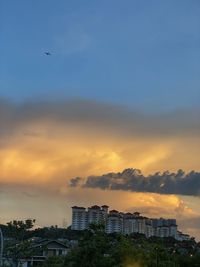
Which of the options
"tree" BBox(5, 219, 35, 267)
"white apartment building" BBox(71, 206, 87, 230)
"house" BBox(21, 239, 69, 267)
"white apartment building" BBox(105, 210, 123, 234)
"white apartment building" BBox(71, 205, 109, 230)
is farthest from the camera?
"white apartment building" BBox(71, 206, 87, 230)

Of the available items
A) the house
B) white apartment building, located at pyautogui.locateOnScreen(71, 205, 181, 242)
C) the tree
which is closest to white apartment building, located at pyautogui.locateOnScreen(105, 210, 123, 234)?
white apartment building, located at pyautogui.locateOnScreen(71, 205, 181, 242)

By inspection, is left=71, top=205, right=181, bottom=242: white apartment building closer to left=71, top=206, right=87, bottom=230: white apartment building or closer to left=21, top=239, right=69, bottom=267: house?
left=71, top=206, right=87, bottom=230: white apartment building

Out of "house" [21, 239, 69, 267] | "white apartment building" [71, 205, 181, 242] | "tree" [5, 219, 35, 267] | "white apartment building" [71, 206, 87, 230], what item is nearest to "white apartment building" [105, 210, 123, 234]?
"white apartment building" [71, 205, 181, 242]

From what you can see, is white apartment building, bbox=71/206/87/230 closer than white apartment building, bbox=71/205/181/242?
No

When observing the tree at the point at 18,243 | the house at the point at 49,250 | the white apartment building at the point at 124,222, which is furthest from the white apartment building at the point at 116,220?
the tree at the point at 18,243

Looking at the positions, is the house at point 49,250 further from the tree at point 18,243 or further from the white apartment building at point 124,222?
the white apartment building at point 124,222

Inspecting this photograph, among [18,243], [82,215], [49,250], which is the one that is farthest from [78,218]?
[18,243]

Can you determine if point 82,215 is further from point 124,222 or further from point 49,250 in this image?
point 49,250

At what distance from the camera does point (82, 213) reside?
9425 centimetres

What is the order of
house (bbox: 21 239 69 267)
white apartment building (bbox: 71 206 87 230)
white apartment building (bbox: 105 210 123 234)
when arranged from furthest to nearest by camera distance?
white apartment building (bbox: 71 206 87 230), white apartment building (bbox: 105 210 123 234), house (bbox: 21 239 69 267)

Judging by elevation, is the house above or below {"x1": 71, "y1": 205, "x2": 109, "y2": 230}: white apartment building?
below

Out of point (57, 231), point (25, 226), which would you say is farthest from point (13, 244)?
point (57, 231)

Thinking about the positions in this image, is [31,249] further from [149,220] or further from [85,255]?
[149,220]

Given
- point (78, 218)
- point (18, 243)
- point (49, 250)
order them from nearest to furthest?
1. point (18, 243)
2. point (49, 250)
3. point (78, 218)
